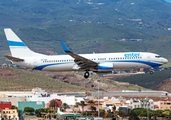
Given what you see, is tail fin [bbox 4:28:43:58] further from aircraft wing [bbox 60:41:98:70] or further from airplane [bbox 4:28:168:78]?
aircraft wing [bbox 60:41:98:70]

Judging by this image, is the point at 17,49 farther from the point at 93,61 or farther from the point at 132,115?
the point at 132,115

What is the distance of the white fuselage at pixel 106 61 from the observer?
11481cm

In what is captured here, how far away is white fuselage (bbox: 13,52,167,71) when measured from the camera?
377 feet

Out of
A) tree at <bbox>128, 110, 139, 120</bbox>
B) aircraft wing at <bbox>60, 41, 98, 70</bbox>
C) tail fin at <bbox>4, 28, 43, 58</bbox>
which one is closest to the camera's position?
aircraft wing at <bbox>60, 41, 98, 70</bbox>

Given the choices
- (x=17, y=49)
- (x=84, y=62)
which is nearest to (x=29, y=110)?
(x=17, y=49)

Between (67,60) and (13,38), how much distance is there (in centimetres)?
1220

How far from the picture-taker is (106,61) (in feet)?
378

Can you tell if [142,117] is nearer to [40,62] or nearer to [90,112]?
[90,112]

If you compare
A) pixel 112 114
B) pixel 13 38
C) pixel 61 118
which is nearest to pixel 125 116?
pixel 112 114

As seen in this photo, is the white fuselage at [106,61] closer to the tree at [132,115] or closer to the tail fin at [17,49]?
the tail fin at [17,49]

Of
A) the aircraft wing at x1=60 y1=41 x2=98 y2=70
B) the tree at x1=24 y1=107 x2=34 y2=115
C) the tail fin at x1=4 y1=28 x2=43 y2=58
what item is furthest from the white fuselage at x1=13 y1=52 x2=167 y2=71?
the tree at x1=24 y1=107 x2=34 y2=115

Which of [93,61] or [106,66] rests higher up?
[93,61]

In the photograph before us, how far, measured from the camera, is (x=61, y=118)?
175m

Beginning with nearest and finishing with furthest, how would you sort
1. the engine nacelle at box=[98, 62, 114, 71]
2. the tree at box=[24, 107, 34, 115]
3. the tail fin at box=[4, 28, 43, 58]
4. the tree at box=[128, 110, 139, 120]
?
the engine nacelle at box=[98, 62, 114, 71], the tail fin at box=[4, 28, 43, 58], the tree at box=[128, 110, 139, 120], the tree at box=[24, 107, 34, 115]
